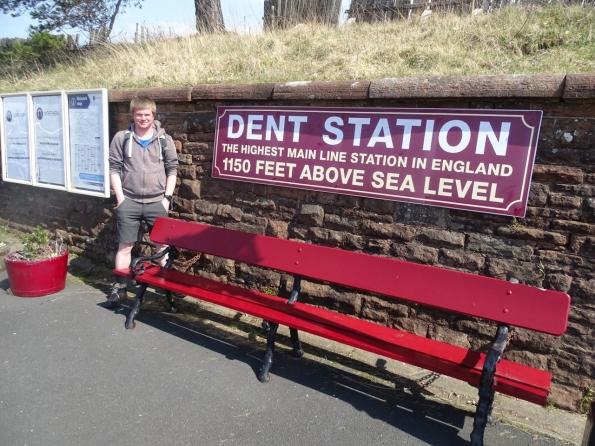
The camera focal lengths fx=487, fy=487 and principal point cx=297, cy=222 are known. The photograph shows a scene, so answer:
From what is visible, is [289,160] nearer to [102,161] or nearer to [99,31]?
[102,161]

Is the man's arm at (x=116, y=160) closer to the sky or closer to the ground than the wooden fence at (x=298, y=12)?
closer to the ground

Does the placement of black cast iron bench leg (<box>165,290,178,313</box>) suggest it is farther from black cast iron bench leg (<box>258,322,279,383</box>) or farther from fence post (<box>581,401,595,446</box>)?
fence post (<box>581,401,595,446</box>)

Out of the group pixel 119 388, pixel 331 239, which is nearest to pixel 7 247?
pixel 119 388

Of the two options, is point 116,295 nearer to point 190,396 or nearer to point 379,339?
point 190,396

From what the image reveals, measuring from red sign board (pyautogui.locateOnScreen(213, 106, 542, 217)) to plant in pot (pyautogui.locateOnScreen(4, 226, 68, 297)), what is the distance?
203 cm

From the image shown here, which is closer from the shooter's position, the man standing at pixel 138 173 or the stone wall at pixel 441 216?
the stone wall at pixel 441 216

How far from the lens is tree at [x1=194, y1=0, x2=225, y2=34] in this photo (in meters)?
9.14

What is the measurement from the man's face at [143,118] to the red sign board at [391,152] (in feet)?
2.14

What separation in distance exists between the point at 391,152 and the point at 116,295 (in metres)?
2.99

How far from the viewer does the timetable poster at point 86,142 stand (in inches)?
217

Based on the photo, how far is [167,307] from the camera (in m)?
4.86

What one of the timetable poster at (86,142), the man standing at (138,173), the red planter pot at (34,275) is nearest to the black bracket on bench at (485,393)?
the man standing at (138,173)

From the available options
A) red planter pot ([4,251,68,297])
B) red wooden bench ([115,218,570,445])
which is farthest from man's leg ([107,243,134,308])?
red planter pot ([4,251,68,297])

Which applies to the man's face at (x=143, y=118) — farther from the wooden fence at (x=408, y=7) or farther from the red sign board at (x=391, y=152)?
the wooden fence at (x=408, y=7)
